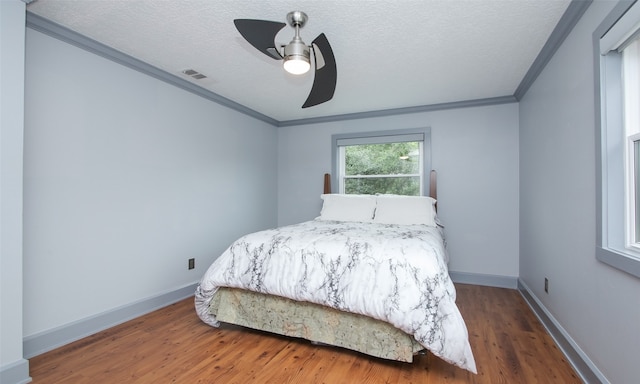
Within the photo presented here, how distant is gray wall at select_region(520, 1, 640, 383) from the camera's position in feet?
4.74

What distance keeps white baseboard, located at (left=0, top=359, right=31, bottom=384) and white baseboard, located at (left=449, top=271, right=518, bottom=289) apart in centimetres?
399

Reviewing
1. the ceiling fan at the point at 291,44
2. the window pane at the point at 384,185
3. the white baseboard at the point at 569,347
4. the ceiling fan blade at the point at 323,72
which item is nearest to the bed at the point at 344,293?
the white baseboard at the point at 569,347

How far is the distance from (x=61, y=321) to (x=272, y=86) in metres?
2.75

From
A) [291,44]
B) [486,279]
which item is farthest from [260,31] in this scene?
[486,279]

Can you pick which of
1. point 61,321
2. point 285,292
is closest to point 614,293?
point 285,292

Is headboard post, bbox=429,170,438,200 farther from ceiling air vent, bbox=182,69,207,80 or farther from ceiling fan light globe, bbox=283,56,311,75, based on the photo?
ceiling air vent, bbox=182,69,207,80

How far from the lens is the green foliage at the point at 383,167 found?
412cm

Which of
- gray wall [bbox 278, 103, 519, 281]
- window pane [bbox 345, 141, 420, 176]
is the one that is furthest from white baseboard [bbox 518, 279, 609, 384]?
window pane [bbox 345, 141, 420, 176]

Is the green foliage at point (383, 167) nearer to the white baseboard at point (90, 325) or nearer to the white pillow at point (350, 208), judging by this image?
the white pillow at point (350, 208)

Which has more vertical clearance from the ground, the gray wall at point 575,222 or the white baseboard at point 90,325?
the gray wall at point 575,222

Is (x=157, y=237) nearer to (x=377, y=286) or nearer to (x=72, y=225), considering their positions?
(x=72, y=225)

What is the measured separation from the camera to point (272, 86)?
129 inches

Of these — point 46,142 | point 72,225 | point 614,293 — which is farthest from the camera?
point 72,225

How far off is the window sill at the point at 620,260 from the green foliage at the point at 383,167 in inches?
99.1
